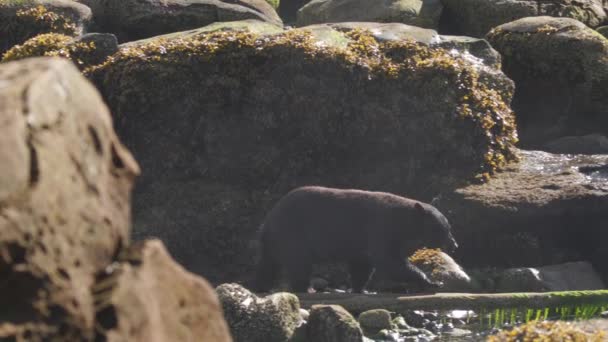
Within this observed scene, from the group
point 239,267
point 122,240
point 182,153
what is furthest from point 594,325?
point 122,240

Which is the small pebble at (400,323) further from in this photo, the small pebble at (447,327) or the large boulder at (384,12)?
the large boulder at (384,12)

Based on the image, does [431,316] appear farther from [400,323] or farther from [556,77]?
[556,77]

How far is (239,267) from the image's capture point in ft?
43.2

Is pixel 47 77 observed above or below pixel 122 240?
above

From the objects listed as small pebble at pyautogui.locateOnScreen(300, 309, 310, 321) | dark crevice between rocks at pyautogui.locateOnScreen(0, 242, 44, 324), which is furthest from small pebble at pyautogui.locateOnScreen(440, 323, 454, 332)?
dark crevice between rocks at pyautogui.locateOnScreen(0, 242, 44, 324)

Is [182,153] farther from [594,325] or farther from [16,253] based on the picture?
Result: [16,253]

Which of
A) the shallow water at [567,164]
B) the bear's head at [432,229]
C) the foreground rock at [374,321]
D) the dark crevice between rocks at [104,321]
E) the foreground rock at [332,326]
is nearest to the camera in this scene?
the dark crevice between rocks at [104,321]

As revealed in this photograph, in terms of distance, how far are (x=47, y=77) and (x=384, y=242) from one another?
374 inches

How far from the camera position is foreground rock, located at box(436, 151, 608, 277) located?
43.9 ft

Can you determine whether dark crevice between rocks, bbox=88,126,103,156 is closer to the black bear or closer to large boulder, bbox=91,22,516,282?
the black bear

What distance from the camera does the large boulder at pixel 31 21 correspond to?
56.2 feet

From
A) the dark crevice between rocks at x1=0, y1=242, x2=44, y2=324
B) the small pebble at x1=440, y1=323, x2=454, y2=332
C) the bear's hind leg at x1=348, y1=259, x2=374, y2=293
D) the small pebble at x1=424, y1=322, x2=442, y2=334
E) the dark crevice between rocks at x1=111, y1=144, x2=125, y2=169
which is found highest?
the dark crevice between rocks at x1=111, y1=144, x2=125, y2=169

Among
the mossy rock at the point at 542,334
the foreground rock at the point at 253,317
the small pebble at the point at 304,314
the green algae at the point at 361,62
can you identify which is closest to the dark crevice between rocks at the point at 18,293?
the mossy rock at the point at 542,334

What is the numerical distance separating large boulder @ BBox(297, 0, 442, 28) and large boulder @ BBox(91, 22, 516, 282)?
6282 mm
